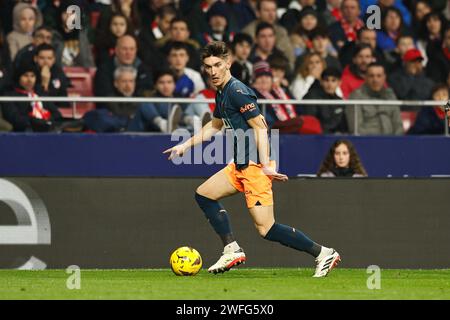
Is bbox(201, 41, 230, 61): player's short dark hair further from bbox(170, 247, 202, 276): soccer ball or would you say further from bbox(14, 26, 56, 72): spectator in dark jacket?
bbox(14, 26, 56, 72): spectator in dark jacket

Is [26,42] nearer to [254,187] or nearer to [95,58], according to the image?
[95,58]

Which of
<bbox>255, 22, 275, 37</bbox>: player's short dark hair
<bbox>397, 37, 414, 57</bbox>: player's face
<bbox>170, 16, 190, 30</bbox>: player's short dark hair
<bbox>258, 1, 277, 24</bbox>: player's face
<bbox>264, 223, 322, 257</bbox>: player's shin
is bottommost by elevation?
<bbox>264, 223, 322, 257</bbox>: player's shin

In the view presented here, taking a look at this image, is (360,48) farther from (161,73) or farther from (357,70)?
(161,73)

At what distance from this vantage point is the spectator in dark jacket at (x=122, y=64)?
56.4 ft

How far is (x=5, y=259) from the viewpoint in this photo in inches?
607

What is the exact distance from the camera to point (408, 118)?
17641 millimetres

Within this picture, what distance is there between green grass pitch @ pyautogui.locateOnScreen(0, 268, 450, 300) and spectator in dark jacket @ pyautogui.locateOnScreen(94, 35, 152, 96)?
3.46 meters

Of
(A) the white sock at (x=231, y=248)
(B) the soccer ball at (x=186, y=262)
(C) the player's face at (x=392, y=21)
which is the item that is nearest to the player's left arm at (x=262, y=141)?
(A) the white sock at (x=231, y=248)

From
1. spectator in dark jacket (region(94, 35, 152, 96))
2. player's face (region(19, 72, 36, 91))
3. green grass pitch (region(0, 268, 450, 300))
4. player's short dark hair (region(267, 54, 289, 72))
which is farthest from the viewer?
player's short dark hair (region(267, 54, 289, 72))

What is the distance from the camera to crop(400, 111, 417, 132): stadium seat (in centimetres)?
1741

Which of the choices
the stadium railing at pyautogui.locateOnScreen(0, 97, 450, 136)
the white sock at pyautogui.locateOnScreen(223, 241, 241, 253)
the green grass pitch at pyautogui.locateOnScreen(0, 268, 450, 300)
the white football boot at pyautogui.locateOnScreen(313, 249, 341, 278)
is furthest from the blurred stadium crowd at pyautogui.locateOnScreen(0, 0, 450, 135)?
the white football boot at pyautogui.locateOnScreen(313, 249, 341, 278)

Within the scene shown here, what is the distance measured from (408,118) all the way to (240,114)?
550 cm

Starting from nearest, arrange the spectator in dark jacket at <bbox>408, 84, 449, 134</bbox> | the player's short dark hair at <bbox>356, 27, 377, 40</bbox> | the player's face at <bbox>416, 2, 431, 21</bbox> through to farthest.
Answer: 1. the spectator in dark jacket at <bbox>408, 84, 449, 134</bbox>
2. the player's short dark hair at <bbox>356, 27, 377, 40</bbox>
3. the player's face at <bbox>416, 2, 431, 21</bbox>

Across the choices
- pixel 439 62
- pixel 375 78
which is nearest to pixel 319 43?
pixel 375 78
